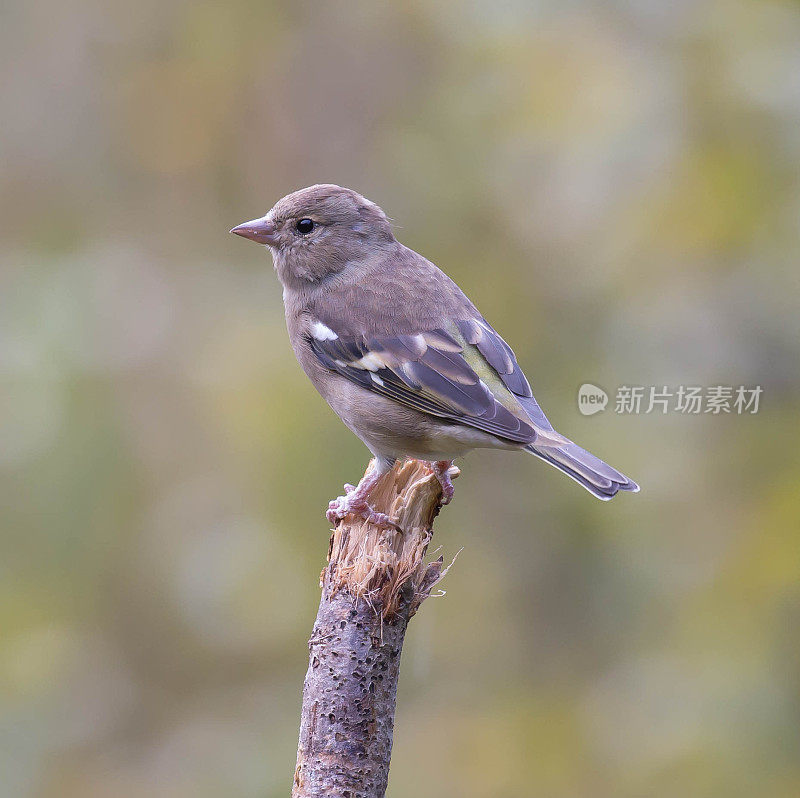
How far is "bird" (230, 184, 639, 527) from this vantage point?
14.8ft

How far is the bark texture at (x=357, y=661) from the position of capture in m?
3.26

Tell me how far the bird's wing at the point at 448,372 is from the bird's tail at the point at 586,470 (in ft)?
0.29

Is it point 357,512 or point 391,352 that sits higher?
point 391,352

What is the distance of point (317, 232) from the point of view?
521 centimetres

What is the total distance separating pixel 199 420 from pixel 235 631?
44.0 inches

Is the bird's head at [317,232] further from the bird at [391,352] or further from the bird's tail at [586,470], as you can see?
the bird's tail at [586,470]

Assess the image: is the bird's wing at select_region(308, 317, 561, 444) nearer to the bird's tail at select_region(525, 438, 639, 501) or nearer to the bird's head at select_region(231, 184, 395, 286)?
the bird's tail at select_region(525, 438, 639, 501)

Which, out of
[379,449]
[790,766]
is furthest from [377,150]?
[790,766]

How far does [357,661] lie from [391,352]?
67.1 inches

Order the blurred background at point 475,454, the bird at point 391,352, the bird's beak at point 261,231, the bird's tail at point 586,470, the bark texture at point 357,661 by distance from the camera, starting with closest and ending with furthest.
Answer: the bark texture at point 357,661, the bird's tail at point 586,470, the bird at point 391,352, the blurred background at point 475,454, the bird's beak at point 261,231

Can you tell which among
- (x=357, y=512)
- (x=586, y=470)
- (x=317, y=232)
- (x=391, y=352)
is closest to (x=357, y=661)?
(x=357, y=512)

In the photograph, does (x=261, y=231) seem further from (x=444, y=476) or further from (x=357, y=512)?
(x=357, y=512)

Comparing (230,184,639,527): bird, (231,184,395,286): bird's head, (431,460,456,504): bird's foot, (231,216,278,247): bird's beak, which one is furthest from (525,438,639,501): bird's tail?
(231,216,278,247): bird's beak

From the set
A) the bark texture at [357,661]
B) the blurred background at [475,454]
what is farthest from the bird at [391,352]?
the blurred background at [475,454]
